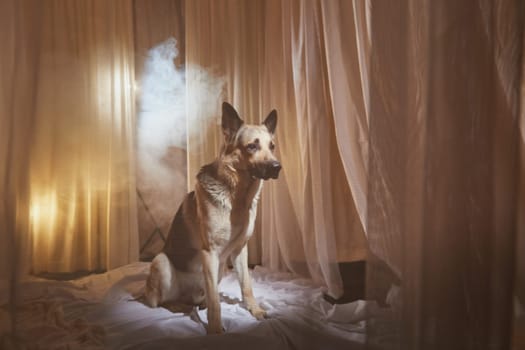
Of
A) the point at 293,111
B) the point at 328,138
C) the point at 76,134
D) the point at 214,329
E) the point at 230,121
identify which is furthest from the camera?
the point at 293,111

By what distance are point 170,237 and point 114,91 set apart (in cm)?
79

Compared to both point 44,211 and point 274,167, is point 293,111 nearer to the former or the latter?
point 274,167

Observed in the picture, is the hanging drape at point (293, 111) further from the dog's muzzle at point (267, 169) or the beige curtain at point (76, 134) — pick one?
the dog's muzzle at point (267, 169)

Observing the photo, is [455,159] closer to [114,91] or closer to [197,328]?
[197,328]

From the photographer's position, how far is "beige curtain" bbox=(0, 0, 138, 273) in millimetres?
1281


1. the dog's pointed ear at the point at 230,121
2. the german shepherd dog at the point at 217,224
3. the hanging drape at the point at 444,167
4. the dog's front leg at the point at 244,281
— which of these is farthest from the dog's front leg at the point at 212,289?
the hanging drape at the point at 444,167

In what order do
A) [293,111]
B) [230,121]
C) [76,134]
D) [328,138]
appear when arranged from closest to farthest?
→ [230,121] < [76,134] < [328,138] < [293,111]

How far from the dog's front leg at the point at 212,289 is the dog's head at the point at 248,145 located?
400 mm

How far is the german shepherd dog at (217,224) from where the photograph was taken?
1552 mm

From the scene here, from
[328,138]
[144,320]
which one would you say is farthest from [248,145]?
[144,320]

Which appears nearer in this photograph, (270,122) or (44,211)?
(44,211)

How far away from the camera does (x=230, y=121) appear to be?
5.26 feet

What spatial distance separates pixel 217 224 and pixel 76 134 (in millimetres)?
817

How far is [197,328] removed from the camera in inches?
60.3
